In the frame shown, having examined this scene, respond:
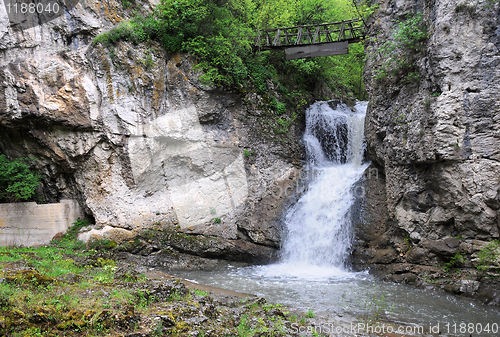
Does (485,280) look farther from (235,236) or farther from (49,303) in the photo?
(49,303)

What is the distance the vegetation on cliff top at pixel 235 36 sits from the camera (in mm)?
14531

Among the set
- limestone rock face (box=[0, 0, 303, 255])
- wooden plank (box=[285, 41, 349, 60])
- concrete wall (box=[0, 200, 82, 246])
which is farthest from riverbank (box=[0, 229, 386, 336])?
wooden plank (box=[285, 41, 349, 60])

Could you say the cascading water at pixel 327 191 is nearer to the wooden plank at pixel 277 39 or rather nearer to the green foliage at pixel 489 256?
the wooden plank at pixel 277 39

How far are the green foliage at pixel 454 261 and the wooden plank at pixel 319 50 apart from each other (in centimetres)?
1042

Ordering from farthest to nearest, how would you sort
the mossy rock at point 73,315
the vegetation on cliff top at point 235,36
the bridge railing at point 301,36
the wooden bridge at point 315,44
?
1. the bridge railing at point 301,36
2. the wooden bridge at point 315,44
3. the vegetation on cliff top at point 235,36
4. the mossy rock at point 73,315

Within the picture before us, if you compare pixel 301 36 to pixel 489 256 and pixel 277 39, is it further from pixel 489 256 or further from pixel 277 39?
pixel 489 256

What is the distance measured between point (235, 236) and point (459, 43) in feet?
33.9

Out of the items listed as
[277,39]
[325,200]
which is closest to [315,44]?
[277,39]

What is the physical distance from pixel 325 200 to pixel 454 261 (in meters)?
5.15

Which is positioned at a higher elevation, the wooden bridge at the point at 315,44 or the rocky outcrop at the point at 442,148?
the wooden bridge at the point at 315,44

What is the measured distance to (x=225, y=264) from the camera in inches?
512

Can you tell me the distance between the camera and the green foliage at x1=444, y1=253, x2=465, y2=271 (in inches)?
395

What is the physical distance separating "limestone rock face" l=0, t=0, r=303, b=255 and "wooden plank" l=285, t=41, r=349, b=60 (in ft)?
13.7

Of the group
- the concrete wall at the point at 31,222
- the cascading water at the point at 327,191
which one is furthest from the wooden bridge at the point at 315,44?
the concrete wall at the point at 31,222
